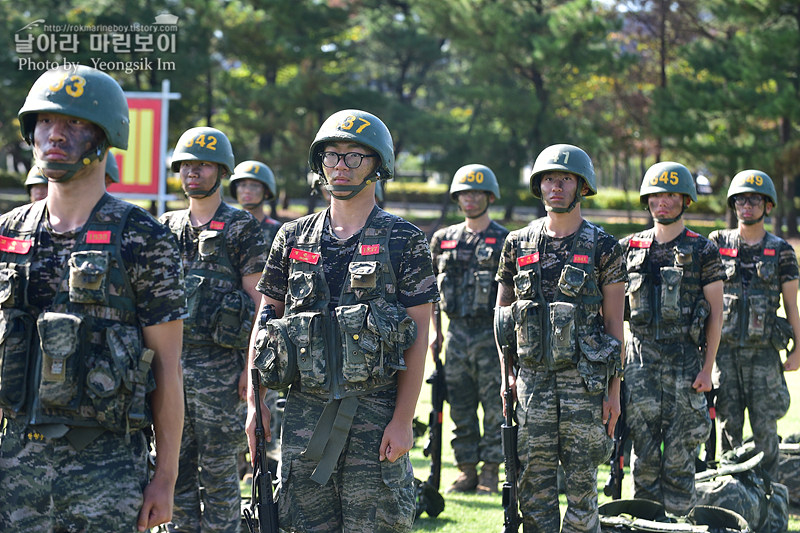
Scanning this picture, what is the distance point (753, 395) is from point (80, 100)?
6.97 m

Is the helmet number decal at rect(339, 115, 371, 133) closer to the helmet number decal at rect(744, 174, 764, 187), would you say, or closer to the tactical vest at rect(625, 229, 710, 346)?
the tactical vest at rect(625, 229, 710, 346)

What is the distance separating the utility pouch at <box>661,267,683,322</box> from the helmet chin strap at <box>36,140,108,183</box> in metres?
4.83

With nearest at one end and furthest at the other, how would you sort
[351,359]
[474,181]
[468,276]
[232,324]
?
[351,359], [232,324], [468,276], [474,181]

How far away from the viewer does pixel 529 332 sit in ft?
19.7

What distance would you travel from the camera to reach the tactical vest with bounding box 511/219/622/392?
5.85 m

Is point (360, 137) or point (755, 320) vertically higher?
point (360, 137)

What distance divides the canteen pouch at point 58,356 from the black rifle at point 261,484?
1347mm

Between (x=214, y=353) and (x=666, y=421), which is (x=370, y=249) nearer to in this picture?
(x=214, y=353)

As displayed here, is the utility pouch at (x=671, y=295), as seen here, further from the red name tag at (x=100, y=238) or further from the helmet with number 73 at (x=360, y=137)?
the red name tag at (x=100, y=238)

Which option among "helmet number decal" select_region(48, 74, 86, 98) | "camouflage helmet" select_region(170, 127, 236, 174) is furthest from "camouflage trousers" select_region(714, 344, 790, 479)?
"helmet number decal" select_region(48, 74, 86, 98)

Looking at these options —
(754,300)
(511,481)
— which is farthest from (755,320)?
(511,481)

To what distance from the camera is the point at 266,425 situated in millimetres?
4680

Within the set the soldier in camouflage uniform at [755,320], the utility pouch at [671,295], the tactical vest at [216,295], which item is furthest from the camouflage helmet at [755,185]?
the tactical vest at [216,295]

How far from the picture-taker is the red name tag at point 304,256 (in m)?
4.55
